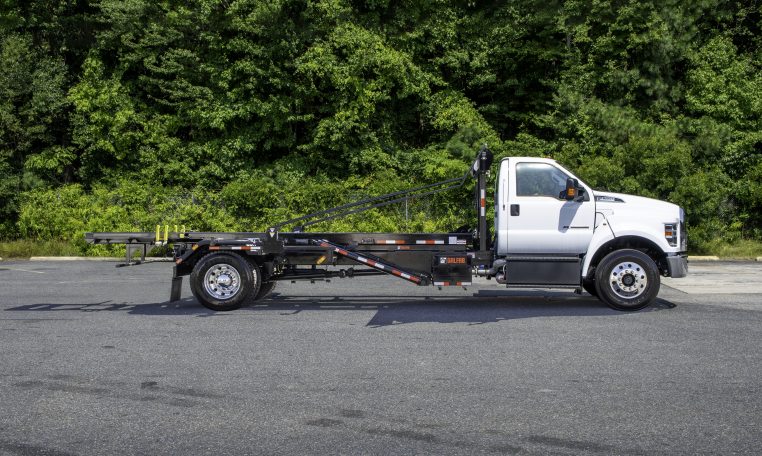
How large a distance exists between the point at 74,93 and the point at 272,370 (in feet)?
90.3

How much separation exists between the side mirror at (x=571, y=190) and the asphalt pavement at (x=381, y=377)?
173cm

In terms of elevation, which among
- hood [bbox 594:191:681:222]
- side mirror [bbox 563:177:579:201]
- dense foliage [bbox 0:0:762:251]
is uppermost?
dense foliage [bbox 0:0:762:251]

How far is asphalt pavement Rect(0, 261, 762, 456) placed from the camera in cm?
554

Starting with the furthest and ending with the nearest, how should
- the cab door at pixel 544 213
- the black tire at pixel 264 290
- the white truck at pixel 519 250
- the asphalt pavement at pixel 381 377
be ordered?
the black tire at pixel 264 290 < the cab door at pixel 544 213 < the white truck at pixel 519 250 < the asphalt pavement at pixel 381 377

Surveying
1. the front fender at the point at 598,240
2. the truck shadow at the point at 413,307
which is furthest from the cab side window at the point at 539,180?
the truck shadow at the point at 413,307

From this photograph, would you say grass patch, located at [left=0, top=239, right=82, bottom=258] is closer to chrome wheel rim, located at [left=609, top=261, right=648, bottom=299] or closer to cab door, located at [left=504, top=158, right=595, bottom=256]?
cab door, located at [left=504, top=158, right=595, bottom=256]

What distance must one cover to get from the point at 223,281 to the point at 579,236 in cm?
546

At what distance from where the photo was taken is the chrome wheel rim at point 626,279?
37.8 feet

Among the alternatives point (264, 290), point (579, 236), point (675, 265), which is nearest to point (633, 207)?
point (579, 236)

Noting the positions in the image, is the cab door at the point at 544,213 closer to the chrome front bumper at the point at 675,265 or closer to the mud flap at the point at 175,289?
the chrome front bumper at the point at 675,265

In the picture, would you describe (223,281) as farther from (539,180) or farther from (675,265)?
(675,265)

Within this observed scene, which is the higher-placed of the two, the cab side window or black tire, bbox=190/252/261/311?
the cab side window

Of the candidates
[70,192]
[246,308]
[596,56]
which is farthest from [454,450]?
[596,56]

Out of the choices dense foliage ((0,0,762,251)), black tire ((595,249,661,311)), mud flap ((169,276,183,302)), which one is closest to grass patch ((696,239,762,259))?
dense foliage ((0,0,762,251))
